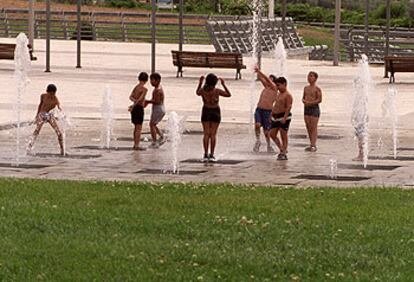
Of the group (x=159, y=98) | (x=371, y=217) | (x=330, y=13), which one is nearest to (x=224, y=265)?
(x=371, y=217)

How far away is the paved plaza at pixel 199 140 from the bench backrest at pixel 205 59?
1.40 ft

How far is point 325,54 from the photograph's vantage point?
2016 inches

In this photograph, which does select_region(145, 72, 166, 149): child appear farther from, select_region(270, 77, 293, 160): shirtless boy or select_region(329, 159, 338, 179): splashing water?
select_region(329, 159, 338, 179): splashing water

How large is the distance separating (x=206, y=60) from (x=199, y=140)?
15.6 m

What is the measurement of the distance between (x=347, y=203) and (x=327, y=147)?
7.16 m

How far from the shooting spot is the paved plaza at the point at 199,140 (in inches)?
666

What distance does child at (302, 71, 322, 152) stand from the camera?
20141 millimetres

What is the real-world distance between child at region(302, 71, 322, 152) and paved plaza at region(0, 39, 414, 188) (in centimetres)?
21

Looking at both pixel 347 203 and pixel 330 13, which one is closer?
pixel 347 203

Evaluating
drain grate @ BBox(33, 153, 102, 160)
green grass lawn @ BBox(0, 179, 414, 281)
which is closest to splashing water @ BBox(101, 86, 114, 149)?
drain grate @ BBox(33, 153, 102, 160)

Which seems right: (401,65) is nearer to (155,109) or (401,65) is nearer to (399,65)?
(399,65)

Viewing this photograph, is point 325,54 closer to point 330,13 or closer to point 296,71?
point 296,71

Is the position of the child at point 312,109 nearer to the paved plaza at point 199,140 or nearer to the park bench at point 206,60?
the paved plaza at point 199,140

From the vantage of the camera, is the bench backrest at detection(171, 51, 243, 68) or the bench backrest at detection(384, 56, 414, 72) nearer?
the bench backrest at detection(384, 56, 414, 72)
